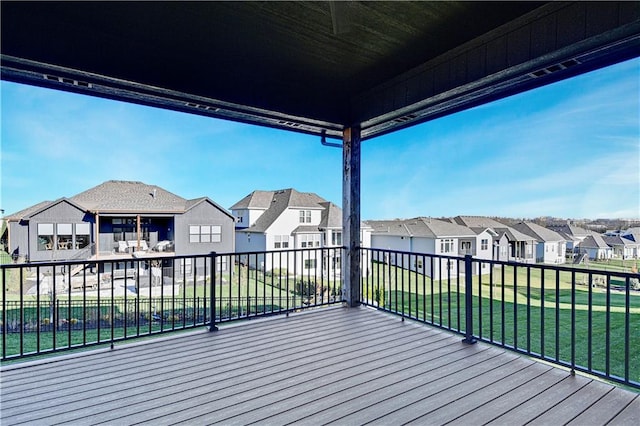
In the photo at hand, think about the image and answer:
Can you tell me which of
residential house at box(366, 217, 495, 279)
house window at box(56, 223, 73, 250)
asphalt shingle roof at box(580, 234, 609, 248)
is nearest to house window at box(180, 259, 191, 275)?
house window at box(56, 223, 73, 250)

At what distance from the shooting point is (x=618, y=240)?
2465 mm

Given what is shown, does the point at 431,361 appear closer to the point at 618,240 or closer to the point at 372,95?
the point at 618,240

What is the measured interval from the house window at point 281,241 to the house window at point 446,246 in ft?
7.99

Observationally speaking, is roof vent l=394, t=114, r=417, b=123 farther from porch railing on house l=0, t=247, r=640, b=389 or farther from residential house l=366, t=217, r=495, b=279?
porch railing on house l=0, t=247, r=640, b=389

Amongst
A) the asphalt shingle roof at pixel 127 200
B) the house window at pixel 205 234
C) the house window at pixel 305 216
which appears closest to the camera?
the asphalt shingle roof at pixel 127 200

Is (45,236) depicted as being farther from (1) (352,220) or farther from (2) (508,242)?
(2) (508,242)

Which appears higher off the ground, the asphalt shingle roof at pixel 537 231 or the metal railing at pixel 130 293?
the asphalt shingle roof at pixel 537 231

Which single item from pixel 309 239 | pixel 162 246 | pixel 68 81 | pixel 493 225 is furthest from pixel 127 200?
pixel 493 225

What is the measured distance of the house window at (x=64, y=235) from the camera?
313 centimetres

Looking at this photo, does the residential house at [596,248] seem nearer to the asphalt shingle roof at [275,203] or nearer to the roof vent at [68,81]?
the asphalt shingle roof at [275,203]

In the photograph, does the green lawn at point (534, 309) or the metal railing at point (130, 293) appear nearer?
the green lawn at point (534, 309)

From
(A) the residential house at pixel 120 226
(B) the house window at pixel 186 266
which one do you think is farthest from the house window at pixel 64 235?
(B) the house window at pixel 186 266

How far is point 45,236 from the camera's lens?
3.11m

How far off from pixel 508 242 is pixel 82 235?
4.58 meters
